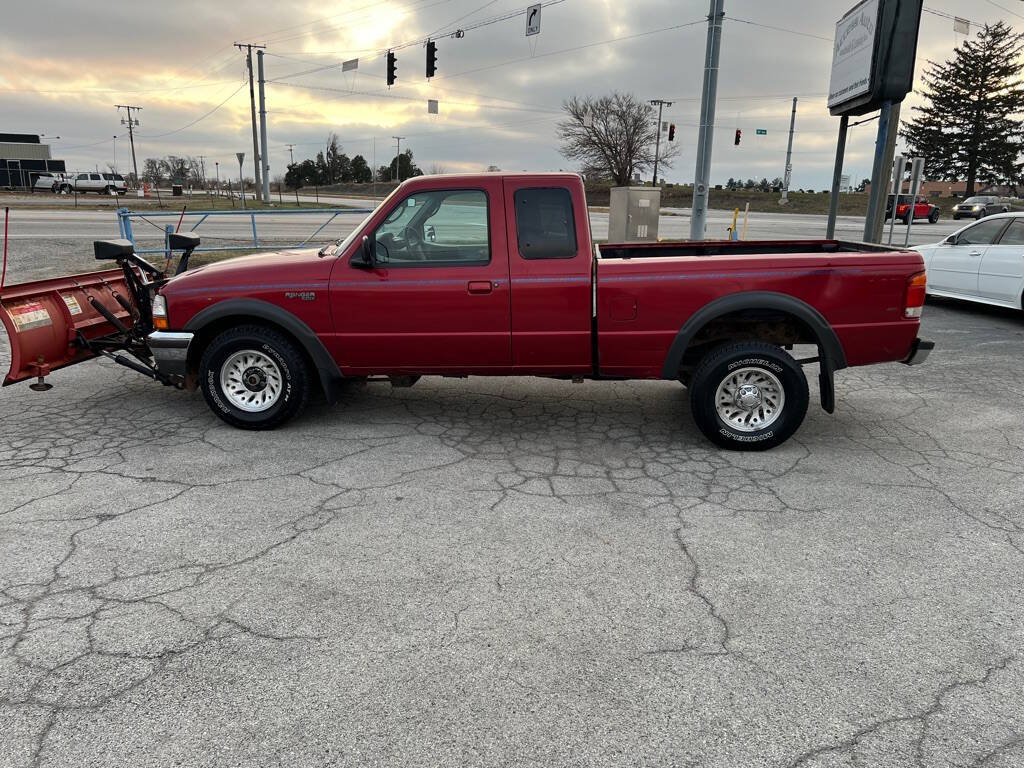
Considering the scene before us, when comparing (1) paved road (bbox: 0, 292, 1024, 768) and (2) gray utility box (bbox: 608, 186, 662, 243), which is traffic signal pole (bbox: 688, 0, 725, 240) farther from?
(1) paved road (bbox: 0, 292, 1024, 768)

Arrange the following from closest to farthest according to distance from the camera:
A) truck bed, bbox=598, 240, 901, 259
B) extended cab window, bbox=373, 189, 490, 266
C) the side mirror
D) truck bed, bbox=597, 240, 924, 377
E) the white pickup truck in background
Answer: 1. truck bed, bbox=597, 240, 924, 377
2. the side mirror
3. extended cab window, bbox=373, 189, 490, 266
4. truck bed, bbox=598, 240, 901, 259
5. the white pickup truck in background

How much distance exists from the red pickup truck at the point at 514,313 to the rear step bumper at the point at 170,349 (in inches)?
0.5

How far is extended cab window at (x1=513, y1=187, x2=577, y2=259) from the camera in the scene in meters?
Answer: 5.40

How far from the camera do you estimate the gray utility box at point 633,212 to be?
62.8 ft

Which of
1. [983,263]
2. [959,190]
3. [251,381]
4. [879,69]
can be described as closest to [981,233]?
[983,263]

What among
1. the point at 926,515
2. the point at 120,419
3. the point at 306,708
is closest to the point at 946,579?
the point at 926,515

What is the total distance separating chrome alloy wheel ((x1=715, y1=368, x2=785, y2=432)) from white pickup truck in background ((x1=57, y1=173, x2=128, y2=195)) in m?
63.7

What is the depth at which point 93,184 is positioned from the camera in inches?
2349

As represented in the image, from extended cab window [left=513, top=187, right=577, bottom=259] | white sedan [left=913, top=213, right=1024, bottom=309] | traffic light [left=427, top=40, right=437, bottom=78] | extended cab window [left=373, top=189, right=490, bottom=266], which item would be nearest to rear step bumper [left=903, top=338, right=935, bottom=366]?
extended cab window [left=513, top=187, right=577, bottom=259]

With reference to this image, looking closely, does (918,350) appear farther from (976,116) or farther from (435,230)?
(976,116)

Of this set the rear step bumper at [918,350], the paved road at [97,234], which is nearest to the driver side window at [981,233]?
the rear step bumper at [918,350]

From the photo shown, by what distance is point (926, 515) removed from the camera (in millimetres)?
4383

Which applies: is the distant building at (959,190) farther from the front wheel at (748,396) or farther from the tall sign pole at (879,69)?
the front wheel at (748,396)

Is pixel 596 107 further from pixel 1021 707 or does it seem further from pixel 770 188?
pixel 1021 707
